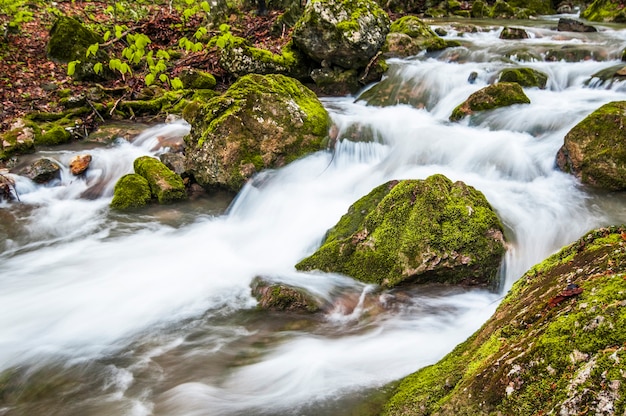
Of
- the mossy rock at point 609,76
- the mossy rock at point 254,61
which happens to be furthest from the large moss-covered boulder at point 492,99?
the mossy rock at point 254,61

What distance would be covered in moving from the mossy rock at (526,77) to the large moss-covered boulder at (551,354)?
8.22 m

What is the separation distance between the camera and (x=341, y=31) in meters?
10.2

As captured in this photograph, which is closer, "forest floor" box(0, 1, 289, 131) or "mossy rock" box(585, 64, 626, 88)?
"mossy rock" box(585, 64, 626, 88)

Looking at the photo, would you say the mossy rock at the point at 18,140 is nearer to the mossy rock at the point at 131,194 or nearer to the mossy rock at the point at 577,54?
the mossy rock at the point at 131,194

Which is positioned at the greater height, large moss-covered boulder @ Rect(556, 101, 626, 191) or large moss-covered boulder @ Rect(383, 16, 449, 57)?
large moss-covered boulder @ Rect(383, 16, 449, 57)

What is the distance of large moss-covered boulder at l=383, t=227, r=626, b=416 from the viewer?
5.31ft

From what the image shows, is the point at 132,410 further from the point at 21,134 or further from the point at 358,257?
the point at 21,134

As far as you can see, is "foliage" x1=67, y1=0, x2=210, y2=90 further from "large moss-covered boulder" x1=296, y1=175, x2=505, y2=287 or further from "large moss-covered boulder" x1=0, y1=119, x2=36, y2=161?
"large moss-covered boulder" x1=296, y1=175, x2=505, y2=287

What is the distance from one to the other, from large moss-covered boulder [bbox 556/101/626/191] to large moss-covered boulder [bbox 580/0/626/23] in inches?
504

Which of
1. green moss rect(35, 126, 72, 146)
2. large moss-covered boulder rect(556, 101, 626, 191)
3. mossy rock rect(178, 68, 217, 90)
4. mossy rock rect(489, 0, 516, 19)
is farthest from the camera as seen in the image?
mossy rock rect(489, 0, 516, 19)

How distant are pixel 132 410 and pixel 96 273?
2917mm

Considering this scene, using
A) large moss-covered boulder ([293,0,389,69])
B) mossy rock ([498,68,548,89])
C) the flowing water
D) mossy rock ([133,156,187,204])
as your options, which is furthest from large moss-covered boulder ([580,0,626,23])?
mossy rock ([133,156,187,204])

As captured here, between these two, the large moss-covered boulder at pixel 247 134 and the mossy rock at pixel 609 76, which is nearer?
the large moss-covered boulder at pixel 247 134

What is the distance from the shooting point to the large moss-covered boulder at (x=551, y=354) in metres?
1.62
